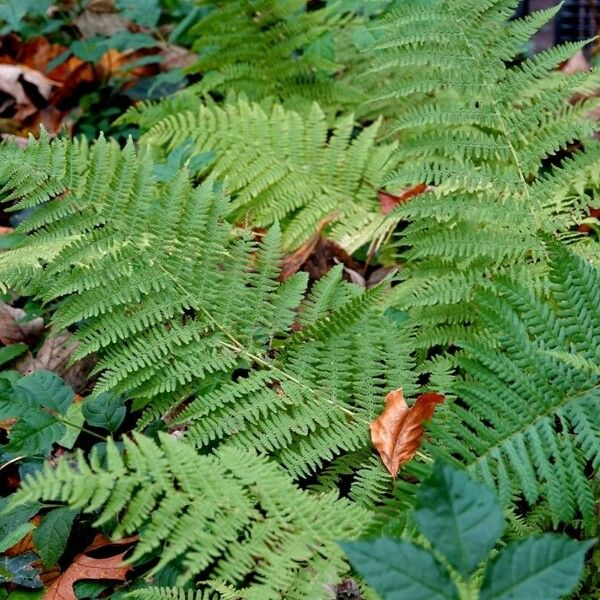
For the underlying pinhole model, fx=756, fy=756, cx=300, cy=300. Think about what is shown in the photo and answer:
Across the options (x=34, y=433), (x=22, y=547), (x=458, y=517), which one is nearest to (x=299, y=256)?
(x=34, y=433)

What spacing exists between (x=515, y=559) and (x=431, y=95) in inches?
96.5

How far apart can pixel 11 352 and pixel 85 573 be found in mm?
888

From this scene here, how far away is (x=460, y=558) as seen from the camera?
106 centimetres

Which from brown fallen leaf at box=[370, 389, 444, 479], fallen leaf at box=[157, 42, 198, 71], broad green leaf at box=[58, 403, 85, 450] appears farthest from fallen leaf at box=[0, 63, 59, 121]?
brown fallen leaf at box=[370, 389, 444, 479]

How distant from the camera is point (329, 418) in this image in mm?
1928

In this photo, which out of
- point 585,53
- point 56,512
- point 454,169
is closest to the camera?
point 56,512

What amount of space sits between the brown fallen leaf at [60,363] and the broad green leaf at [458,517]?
152 centimetres

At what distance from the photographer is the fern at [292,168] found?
2.67 metres

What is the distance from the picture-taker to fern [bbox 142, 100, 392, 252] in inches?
105

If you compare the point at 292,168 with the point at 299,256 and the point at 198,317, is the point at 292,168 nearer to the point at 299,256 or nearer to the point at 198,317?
the point at 299,256

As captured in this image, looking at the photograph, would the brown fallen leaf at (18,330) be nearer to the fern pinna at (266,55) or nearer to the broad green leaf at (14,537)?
the broad green leaf at (14,537)

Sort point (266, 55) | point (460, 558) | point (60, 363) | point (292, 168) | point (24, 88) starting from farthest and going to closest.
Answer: point (24, 88) < point (266, 55) < point (292, 168) < point (60, 363) < point (460, 558)

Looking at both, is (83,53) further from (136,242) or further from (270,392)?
(270,392)

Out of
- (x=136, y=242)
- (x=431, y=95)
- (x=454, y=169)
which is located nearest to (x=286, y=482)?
(x=136, y=242)
